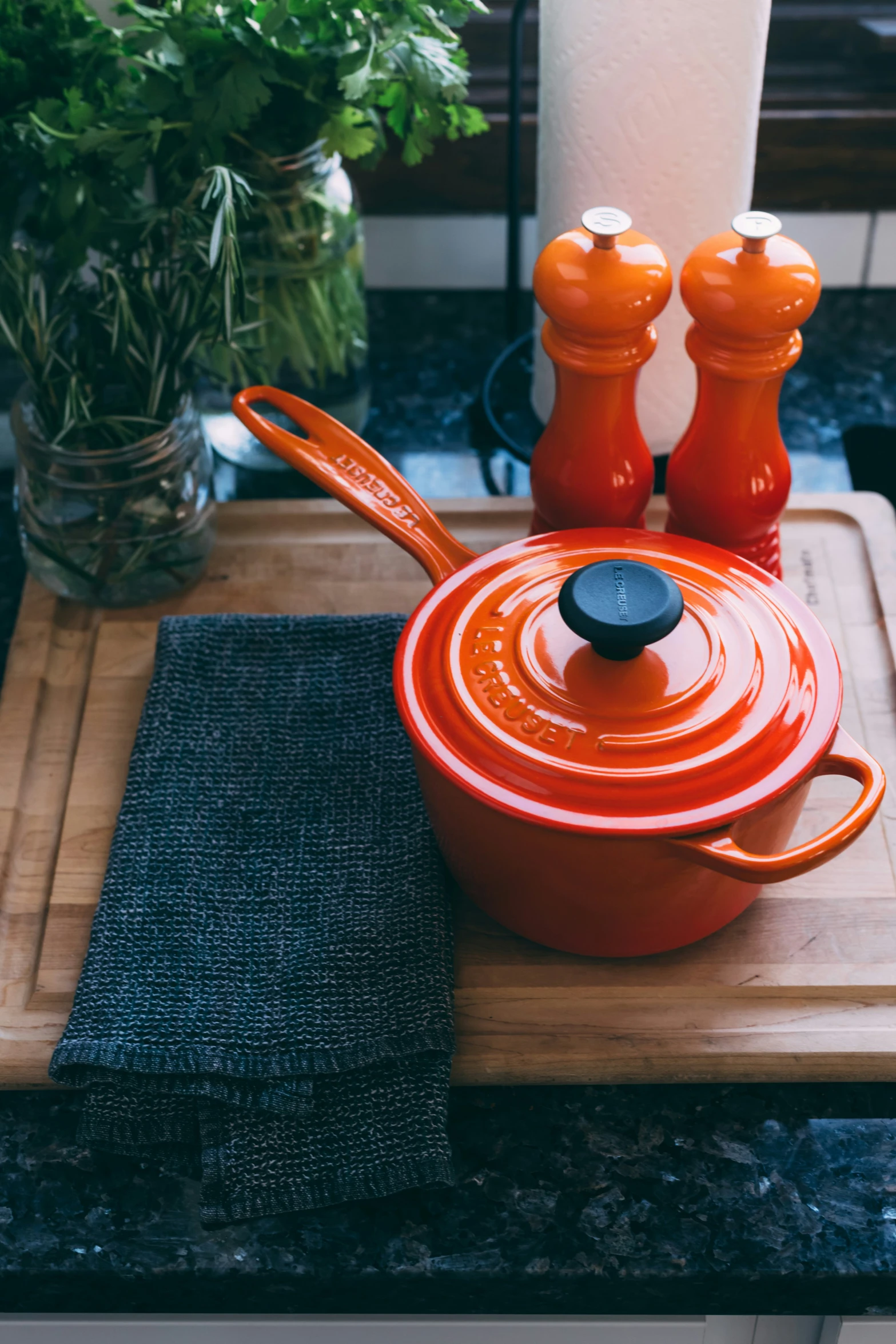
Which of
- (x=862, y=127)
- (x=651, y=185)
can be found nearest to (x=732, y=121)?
(x=651, y=185)

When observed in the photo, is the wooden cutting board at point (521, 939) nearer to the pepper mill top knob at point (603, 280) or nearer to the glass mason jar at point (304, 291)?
the glass mason jar at point (304, 291)

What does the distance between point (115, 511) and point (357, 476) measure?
192mm

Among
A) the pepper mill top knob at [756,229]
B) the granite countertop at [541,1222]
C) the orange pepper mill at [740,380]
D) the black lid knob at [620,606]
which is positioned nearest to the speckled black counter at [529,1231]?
the granite countertop at [541,1222]

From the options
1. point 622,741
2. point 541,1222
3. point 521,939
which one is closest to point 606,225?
point 622,741

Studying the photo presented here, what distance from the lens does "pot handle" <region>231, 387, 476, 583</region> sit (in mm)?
724

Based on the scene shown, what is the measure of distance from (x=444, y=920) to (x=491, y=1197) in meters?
0.14

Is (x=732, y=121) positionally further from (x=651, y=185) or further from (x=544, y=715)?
(x=544, y=715)

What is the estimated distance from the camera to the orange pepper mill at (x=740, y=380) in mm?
665

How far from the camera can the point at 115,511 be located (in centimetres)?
83

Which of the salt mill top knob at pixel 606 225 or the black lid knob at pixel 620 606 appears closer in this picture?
the black lid knob at pixel 620 606

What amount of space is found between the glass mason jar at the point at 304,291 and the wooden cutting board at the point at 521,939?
138mm

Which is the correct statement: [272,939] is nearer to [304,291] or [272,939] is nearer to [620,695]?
[620,695]

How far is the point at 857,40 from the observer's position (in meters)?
1.08

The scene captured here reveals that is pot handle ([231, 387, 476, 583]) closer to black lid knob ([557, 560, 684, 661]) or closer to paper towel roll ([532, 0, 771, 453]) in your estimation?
black lid knob ([557, 560, 684, 661])
